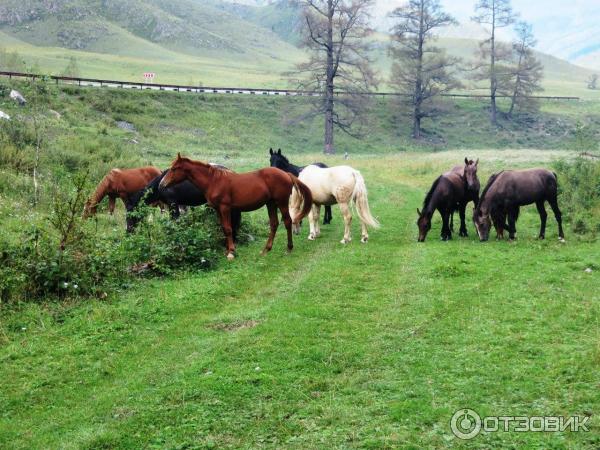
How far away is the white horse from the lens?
48.1 feet

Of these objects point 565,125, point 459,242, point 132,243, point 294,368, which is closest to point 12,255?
point 132,243

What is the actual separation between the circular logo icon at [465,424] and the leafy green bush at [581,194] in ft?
36.5

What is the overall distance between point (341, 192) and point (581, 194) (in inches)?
322

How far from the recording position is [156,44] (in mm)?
122000

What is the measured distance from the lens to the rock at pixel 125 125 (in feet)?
132

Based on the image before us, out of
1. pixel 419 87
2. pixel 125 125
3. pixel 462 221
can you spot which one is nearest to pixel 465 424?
pixel 462 221

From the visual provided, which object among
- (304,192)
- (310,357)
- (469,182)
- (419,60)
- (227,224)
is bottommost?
(310,357)

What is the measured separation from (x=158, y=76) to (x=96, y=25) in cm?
4877

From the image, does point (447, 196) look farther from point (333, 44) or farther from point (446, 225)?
point (333, 44)

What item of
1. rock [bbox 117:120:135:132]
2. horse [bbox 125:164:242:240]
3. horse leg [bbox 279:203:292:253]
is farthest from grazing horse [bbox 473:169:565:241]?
rock [bbox 117:120:135:132]

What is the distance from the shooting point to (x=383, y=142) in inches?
2111

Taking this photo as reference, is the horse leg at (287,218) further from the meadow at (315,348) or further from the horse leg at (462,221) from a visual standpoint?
the horse leg at (462,221)
